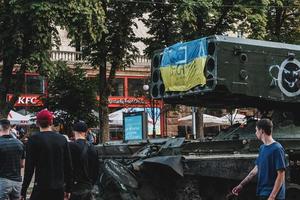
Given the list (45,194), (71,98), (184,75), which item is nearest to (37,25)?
(71,98)

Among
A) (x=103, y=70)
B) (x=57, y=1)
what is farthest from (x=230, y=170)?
(x=103, y=70)

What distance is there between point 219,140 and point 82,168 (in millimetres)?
3530

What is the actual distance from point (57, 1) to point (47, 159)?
1170 cm

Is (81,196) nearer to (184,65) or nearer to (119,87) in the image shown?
(184,65)

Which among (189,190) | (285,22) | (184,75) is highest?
(285,22)

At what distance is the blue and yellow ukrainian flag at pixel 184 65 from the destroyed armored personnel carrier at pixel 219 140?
2cm

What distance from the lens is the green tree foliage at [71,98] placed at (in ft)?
77.9

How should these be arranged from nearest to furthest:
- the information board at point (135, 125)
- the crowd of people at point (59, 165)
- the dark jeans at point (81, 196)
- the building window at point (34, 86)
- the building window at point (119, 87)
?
the crowd of people at point (59, 165) < the dark jeans at point (81, 196) < the information board at point (135, 125) < the building window at point (34, 86) < the building window at point (119, 87)

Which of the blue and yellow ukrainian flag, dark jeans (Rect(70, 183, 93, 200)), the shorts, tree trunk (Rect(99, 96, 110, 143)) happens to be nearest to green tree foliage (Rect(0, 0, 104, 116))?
tree trunk (Rect(99, 96, 110, 143))

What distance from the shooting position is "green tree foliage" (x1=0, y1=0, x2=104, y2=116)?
60.3 ft

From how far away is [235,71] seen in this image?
35.3ft

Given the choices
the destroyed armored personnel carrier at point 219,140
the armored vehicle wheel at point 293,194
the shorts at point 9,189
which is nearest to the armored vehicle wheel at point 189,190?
the destroyed armored personnel carrier at point 219,140

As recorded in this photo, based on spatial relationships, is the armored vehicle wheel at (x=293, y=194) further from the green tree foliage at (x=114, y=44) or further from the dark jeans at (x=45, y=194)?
the green tree foliage at (x=114, y=44)

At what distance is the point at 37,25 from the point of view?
60.3 ft
